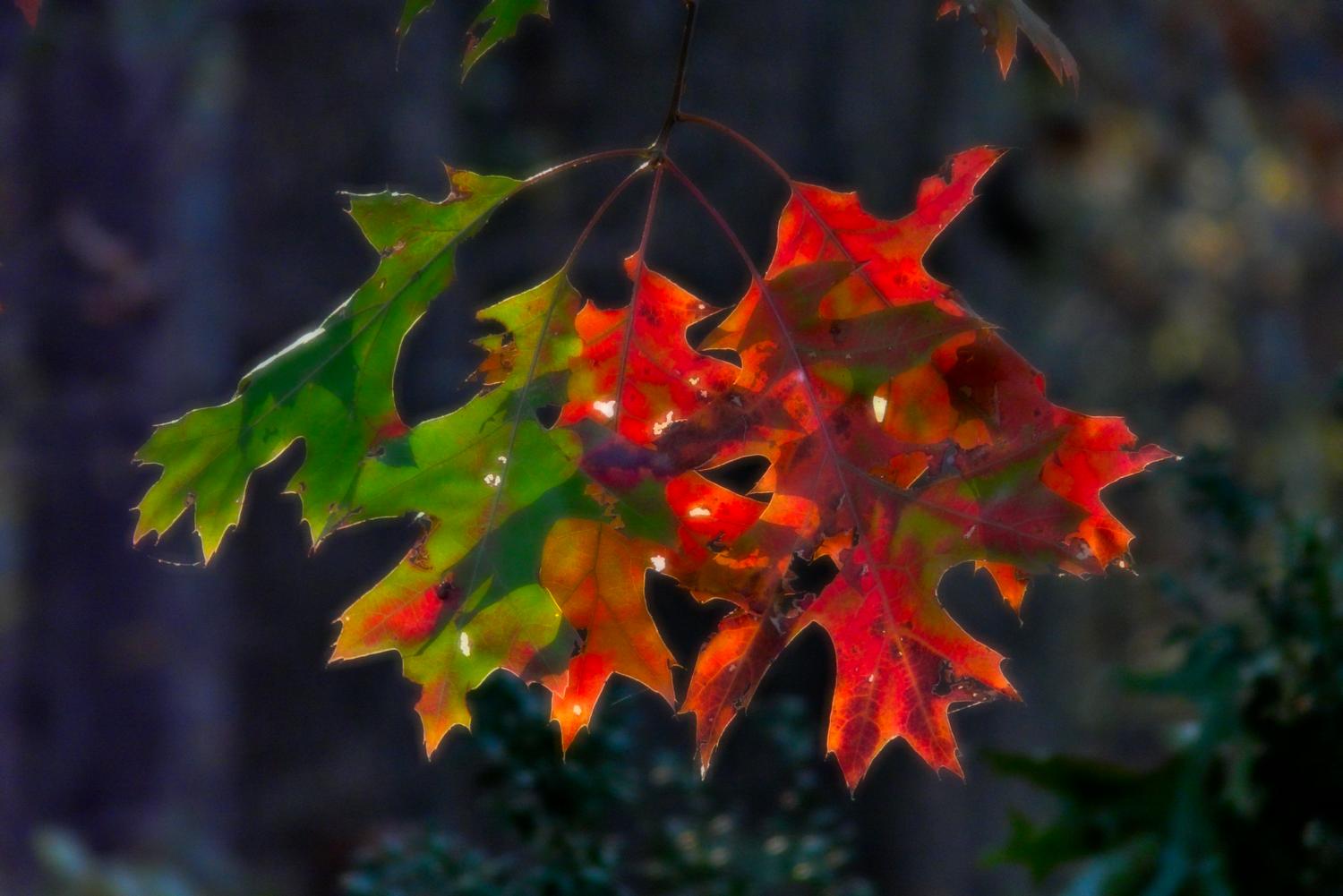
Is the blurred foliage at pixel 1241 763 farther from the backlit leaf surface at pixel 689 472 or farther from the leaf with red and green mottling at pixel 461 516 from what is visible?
the leaf with red and green mottling at pixel 461 516

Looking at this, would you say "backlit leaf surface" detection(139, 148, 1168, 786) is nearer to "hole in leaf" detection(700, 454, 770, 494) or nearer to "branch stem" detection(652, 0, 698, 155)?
"branch stem" detection(652, 0, 698, 155)

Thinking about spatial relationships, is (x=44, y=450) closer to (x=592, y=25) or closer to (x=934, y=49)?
(x=592, y=25)

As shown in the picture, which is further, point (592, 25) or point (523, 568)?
point (592, 25)

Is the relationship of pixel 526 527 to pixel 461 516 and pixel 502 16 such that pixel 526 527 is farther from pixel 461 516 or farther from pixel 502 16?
pixel 502 16

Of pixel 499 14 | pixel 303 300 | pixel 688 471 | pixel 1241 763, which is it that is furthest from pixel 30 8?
pixel 303 300

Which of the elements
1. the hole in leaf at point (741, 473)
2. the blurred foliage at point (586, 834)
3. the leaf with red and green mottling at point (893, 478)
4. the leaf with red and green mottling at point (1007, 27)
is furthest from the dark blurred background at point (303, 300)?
the leaf with red and green mottling at point (1007, 27)

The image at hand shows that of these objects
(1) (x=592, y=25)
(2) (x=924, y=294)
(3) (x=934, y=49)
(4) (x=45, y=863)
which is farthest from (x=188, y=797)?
(2) (x=924, y=294)
